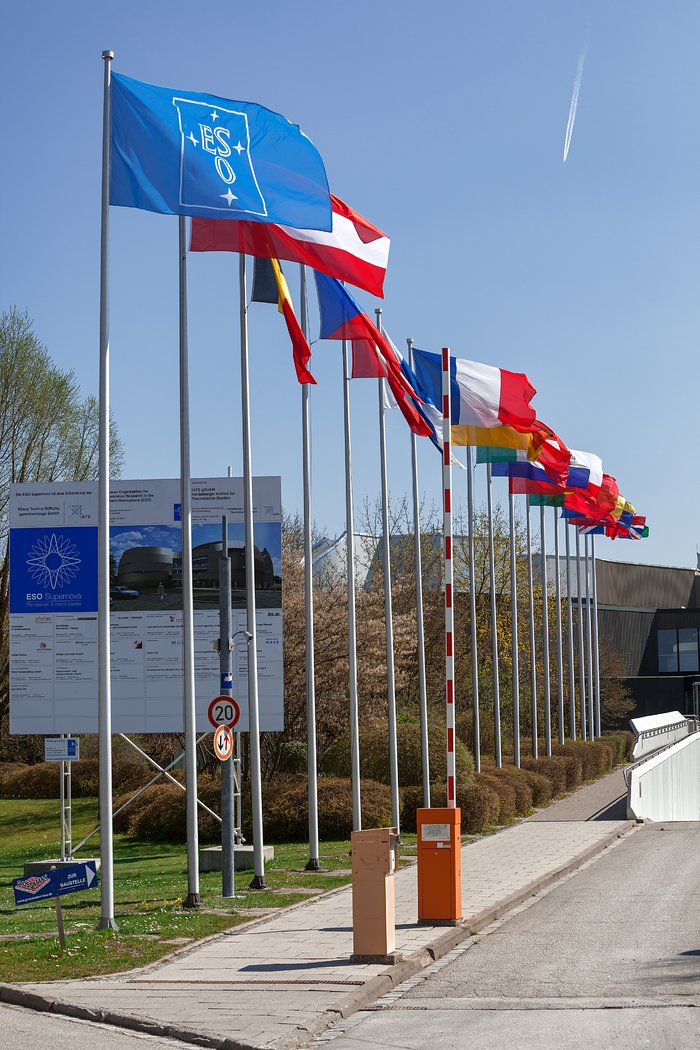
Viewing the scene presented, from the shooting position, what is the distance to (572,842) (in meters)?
23.0

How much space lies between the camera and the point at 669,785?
123ft

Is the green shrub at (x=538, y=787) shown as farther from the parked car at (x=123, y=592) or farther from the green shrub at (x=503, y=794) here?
the parked car at (x=123, y=592)

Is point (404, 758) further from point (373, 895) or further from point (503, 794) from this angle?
point (373, 895)

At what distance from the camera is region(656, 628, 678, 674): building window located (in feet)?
272

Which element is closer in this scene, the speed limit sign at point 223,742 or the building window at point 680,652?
the speed limit sign at point 223,742

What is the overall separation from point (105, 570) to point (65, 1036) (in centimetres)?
548

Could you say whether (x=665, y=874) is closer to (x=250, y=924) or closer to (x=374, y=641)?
(x=250, y=924)

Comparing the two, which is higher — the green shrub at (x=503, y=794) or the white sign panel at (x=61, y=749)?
the white sign panel at (x=61, y=749)

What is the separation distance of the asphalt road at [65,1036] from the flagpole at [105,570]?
3.70 meters

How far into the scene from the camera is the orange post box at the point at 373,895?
11.6 meters

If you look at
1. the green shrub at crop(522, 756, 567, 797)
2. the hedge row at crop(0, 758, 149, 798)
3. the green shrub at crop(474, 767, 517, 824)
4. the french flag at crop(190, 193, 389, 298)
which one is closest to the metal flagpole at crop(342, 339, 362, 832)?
the french flag at crop(190, 193, 389, 298)

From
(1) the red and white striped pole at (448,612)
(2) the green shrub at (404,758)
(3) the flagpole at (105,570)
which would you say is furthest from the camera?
(2) the green shrub at (404,758)

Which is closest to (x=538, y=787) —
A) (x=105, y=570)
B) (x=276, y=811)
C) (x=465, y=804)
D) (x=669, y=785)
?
(x=465, y=804)

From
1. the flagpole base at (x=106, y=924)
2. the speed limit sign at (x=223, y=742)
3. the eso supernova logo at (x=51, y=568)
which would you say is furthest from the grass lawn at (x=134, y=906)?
the eso supernova logo at (x=51, y=568)
